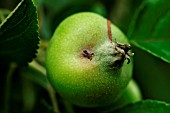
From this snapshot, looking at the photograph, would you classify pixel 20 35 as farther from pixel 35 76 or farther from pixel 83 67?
pixel 35 76

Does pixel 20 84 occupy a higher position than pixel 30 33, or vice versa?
pixel 20 84

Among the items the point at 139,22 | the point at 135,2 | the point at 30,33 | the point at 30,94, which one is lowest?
the point at 30,33

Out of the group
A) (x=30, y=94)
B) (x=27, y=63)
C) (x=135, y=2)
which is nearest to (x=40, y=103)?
(x=30, y=94)

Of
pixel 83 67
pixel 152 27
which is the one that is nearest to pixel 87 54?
pixel 83 67

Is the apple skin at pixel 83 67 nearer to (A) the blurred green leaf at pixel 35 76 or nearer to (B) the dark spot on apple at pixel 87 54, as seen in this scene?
(B) the dark spot on apple at pixel 87 54

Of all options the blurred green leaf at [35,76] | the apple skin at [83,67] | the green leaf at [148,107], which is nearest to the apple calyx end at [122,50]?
the apple skin at [83,67]

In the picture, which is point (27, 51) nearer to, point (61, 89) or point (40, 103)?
point (61, 89)

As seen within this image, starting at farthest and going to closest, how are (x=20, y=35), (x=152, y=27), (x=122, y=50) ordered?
(x=152, y=27) < (x=20, y=35) < (x=122, y=50)
